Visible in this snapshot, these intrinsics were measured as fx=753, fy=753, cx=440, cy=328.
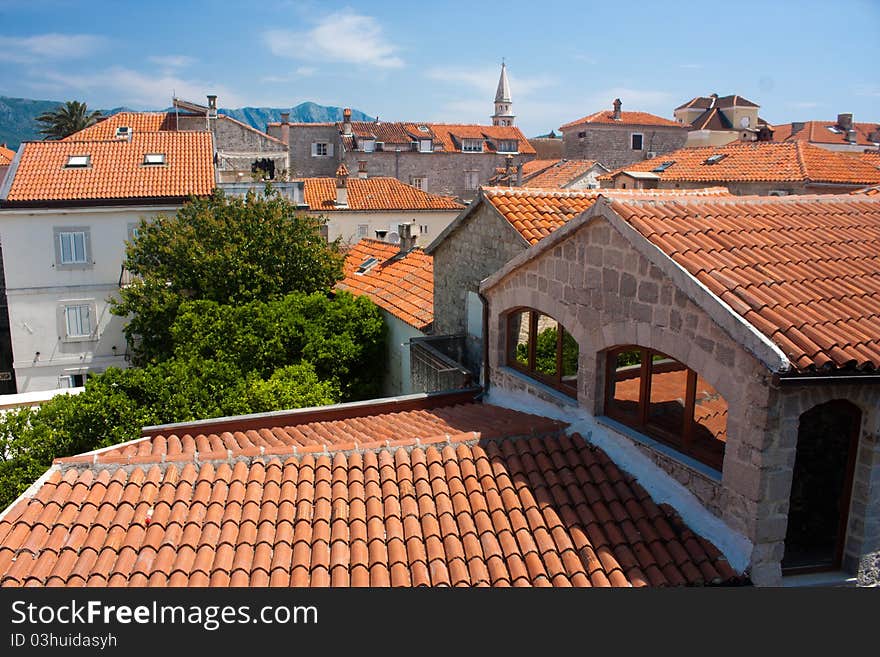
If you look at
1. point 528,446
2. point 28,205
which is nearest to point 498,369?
point 528,446

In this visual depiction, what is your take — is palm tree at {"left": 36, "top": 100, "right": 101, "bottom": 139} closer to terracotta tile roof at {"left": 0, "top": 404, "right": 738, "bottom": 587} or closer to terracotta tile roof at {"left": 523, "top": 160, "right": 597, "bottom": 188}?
terracotta tile roof at {"left": 523, "top": 160, "right": 597, "bottom": 188}

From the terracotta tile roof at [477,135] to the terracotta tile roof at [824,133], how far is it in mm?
23303

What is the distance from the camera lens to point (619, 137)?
72375 mm

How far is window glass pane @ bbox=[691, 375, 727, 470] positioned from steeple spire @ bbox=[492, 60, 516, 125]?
93.5 metres

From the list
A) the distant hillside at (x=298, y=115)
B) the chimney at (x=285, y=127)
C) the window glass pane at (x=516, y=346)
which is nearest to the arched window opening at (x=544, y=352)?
the window glass pane at (x=516, y=346)

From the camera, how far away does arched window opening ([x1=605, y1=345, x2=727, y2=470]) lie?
23.5ft

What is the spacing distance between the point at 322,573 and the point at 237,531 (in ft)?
3.26

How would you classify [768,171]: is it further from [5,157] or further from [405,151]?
[5,157]

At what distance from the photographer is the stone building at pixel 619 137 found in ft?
235

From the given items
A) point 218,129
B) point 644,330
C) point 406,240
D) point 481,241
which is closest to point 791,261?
point 644,330

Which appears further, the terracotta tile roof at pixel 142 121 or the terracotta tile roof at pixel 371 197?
the terracotta tile roof at pixel 142 121

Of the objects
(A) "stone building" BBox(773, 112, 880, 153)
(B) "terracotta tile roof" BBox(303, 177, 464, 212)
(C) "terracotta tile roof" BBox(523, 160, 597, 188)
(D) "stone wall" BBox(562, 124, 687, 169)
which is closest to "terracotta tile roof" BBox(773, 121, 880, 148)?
(A) "stone building" BBox(773, 112, 880, 153)

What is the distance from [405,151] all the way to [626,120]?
894 inches

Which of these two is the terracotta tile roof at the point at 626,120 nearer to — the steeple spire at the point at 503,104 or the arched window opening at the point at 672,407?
the steeple spire at the point at 503,104
